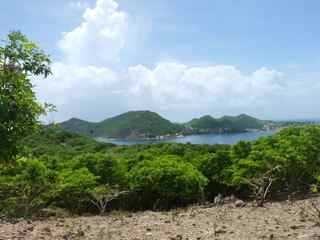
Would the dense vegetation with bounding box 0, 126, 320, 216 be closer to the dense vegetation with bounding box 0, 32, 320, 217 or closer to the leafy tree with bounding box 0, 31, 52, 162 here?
the dense vegetation with bounding box 0, 32, 320, 217

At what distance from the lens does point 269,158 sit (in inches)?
851

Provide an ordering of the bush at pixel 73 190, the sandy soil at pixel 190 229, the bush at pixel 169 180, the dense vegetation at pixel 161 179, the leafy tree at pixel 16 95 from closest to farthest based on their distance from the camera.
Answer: the leafy tree at pixel 16 95 < the sandy soil at pixel 190 229 < the dense vegetation at pixel 161 179 < the bush at pixel 73 190 < the bush at pixel 169 180

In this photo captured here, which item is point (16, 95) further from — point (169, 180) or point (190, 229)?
point (169, 180)

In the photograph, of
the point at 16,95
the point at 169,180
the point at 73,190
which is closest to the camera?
the point at 16,95

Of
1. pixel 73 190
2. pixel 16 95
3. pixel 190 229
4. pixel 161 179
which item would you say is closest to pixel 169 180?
pixel 161 179

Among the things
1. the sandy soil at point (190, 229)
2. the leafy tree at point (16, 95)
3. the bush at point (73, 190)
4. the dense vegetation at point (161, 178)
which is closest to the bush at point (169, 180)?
the dense vegetation at point (161, 178)

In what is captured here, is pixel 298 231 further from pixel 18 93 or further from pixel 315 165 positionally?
pixel 315 165

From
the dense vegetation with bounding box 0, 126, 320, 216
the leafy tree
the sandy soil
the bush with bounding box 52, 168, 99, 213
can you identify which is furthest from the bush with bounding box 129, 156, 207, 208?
the leafy tree

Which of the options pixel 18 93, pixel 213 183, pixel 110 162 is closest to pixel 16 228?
pixel 18 93

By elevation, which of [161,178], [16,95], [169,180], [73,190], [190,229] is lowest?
[73,190]

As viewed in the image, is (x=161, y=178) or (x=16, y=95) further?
(x=161, y=178)

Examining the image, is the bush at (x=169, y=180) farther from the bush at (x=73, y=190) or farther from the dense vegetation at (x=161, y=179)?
the bush at (x=73, y=190)

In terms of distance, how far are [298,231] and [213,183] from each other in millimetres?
21507

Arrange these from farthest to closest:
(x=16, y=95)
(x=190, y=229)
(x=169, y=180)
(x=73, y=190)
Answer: (x=169, y=180), (x=73, y=190), (x=190, y=229), (x=16, y=95)
